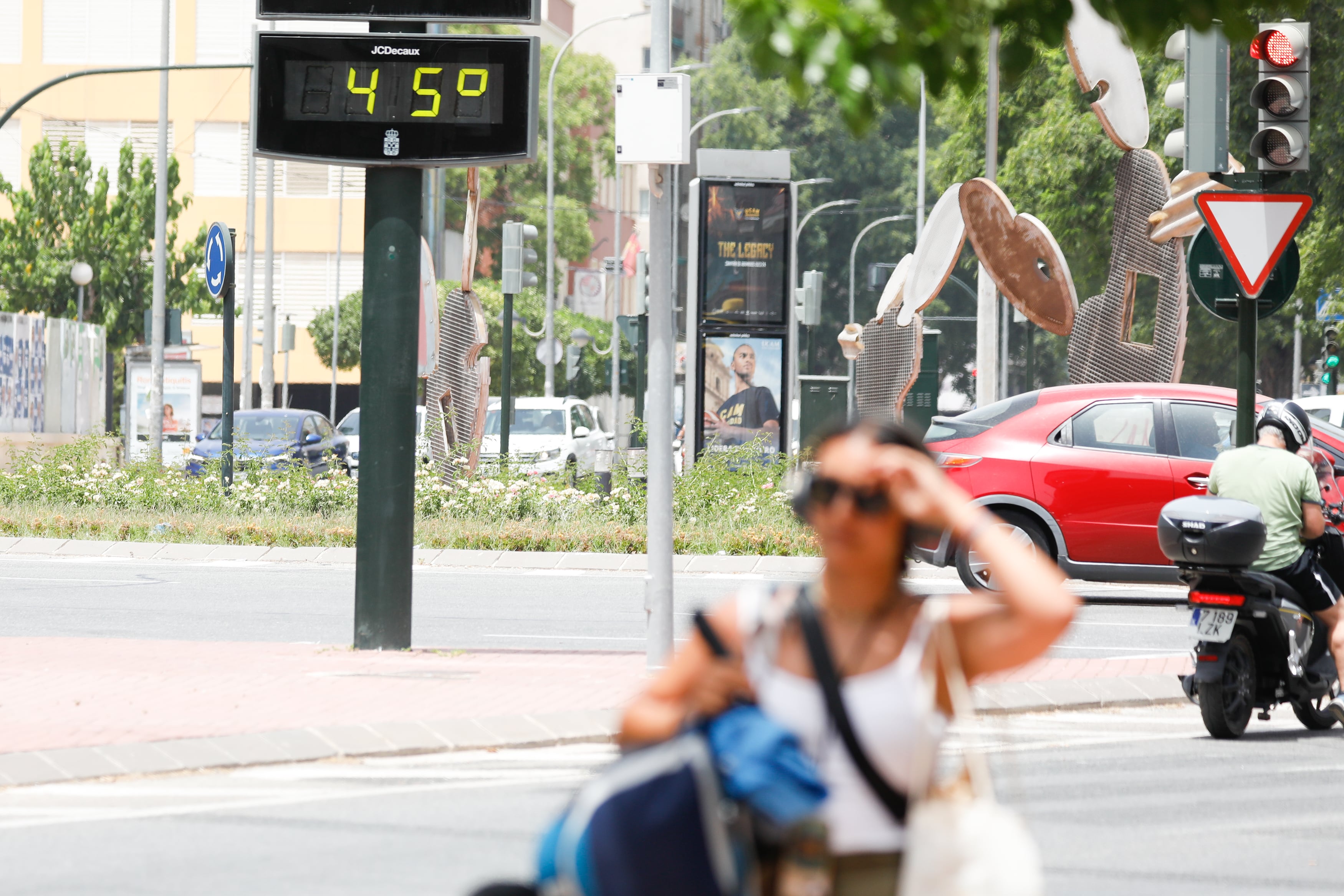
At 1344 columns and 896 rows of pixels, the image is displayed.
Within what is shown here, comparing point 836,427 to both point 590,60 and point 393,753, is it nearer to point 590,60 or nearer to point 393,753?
point 393,753

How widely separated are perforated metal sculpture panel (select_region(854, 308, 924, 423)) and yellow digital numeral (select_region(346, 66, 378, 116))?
15.6 m

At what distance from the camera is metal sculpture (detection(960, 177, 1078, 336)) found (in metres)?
21.8

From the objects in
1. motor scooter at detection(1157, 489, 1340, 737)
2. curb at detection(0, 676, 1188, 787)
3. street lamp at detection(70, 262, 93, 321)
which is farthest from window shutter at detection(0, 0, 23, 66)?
motor scooter at detection(1157, 489, 1340, 737)

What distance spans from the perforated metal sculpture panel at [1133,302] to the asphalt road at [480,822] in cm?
1239

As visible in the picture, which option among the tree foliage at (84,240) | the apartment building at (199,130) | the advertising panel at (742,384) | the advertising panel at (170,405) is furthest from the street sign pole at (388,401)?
the apartment building at (199,130)

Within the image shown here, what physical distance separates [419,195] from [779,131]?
67.1 meters

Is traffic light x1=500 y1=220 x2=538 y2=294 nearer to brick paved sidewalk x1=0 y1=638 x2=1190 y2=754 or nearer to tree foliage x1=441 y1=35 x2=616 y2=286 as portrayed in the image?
brick paved sidewalk x1=0 y1=638 x2=1190 y2=754

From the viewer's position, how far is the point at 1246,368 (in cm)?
1057

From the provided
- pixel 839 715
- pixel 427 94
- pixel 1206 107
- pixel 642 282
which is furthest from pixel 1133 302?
pixel 642 282

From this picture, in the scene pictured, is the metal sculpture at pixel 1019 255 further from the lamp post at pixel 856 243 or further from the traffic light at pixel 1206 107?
the lamp post at pixel 856 243

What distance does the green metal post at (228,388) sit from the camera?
22.2m

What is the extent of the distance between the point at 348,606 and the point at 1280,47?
25.7 ft

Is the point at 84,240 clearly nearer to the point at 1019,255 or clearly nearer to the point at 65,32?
the point at 65,32

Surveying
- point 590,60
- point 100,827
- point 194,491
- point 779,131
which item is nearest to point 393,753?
point 100,827
